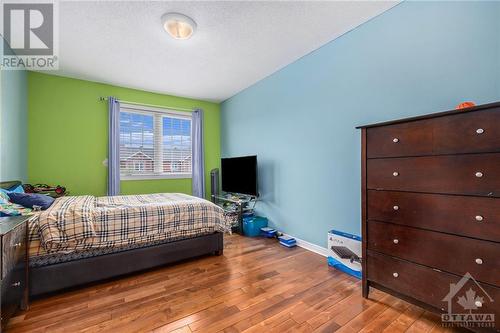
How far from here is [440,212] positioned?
138cm

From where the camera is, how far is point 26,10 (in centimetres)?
204

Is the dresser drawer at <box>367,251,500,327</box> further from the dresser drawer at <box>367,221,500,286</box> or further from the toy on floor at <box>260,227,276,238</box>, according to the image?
the toy on floor at <box>260,227,276,238</box>

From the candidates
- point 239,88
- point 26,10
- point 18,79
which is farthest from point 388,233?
point 18,79

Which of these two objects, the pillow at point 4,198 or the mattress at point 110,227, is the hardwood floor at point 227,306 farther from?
the pillow at point 4,198

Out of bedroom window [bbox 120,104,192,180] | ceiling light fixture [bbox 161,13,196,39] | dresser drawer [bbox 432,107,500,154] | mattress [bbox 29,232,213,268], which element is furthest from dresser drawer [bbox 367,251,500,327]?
bedroom window [bbox 120,104,192,180]

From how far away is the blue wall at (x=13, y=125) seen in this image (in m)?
2.36

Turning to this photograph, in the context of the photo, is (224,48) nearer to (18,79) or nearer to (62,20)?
(62,20)

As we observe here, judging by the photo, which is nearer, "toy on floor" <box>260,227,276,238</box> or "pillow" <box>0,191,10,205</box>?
"pillow" <box>0,191,10,205</box>

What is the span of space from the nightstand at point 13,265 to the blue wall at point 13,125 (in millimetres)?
1359

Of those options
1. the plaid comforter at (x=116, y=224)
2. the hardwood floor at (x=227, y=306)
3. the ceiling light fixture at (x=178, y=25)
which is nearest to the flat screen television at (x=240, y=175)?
the plaid comforter at (x=116, y=224)

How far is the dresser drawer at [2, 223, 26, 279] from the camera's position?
129 centimetres

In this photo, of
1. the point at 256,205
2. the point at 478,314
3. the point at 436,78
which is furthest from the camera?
the point at 256,205

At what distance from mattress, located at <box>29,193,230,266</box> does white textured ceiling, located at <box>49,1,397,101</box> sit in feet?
6.12

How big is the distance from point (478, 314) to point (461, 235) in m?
0.46
